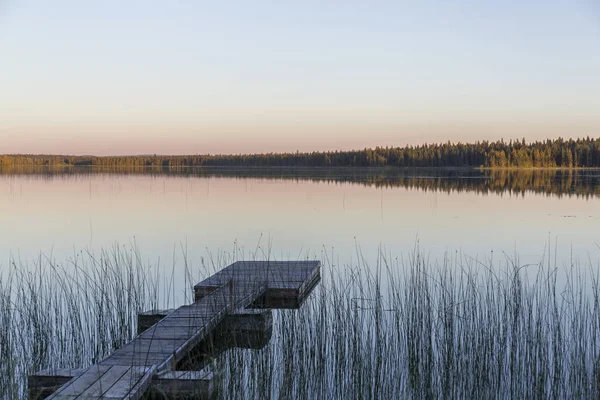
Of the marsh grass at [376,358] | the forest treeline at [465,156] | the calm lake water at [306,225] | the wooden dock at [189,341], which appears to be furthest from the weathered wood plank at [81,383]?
the forest treeline at [465,156]

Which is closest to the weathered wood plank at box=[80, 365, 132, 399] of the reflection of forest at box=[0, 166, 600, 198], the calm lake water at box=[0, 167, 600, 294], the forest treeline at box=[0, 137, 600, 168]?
the calm lake water at box=[0, 167, 600, 294]

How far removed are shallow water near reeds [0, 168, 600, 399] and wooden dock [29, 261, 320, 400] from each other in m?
0.24

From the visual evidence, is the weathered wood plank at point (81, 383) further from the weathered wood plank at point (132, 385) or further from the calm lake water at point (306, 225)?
the calm lake water at point (306, 225)

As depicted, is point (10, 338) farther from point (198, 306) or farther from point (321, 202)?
point (321, 202)

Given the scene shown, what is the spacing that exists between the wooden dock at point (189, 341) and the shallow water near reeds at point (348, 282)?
0.80ft

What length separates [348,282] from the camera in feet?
21.1

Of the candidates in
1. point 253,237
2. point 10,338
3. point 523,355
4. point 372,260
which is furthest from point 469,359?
point 253,237

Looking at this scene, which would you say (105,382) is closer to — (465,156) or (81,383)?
(81,383)

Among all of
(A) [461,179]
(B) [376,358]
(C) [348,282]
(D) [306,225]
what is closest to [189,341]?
(B) [376,358]

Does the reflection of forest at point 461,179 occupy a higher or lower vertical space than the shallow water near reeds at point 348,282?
higher

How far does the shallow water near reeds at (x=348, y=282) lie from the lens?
5012mm

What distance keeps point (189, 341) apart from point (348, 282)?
1931 mm

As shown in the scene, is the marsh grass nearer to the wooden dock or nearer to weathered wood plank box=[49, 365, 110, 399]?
the wooden dock

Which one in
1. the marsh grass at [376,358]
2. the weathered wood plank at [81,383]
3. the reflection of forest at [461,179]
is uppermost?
the reflection of forest at [461,179]
